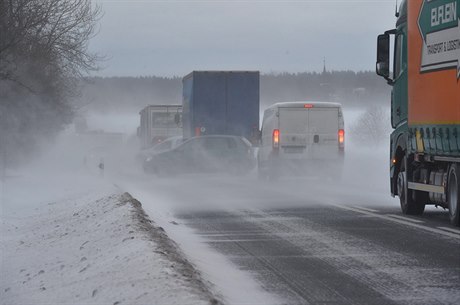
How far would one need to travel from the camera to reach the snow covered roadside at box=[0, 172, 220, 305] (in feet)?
24.7

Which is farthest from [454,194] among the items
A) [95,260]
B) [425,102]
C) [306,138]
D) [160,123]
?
[160,123]

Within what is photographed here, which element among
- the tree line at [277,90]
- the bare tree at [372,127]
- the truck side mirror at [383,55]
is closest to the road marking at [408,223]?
the truck side mirror at [383,55]

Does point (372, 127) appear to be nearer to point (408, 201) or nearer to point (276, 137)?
point (276, 137)

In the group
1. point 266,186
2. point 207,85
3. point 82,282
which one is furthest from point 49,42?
point 82,282

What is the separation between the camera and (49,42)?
1337 inches

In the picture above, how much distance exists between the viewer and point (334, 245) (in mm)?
11477

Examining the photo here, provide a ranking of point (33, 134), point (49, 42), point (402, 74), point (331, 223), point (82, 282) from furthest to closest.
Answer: point (33, 134)
point (49, 42)
point (402, 74)
point (331, 223)
point (82, 282)

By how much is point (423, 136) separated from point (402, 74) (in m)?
2.06

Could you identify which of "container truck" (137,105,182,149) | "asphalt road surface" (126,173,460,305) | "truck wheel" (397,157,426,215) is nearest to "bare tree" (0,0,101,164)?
"container truck" (137,105,182,149)

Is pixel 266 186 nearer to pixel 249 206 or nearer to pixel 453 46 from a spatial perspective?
pixel 249 206

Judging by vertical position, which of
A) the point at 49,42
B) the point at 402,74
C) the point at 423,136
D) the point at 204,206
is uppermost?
the point at 49,42

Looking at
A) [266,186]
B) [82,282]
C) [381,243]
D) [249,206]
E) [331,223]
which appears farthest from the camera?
[266,186]

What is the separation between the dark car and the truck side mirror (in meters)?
15.9

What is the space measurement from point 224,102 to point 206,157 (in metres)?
3.03
